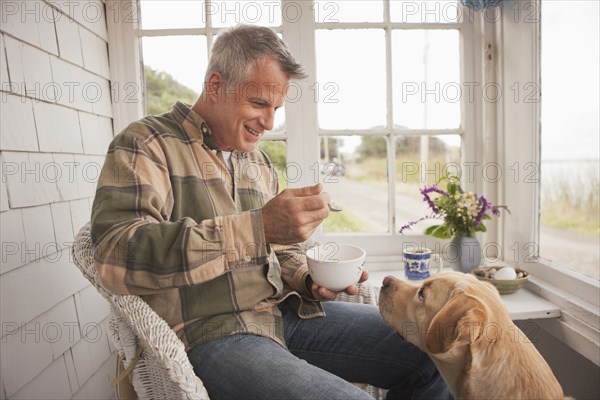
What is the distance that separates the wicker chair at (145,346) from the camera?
89 centimetres

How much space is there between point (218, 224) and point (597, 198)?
1387 mm

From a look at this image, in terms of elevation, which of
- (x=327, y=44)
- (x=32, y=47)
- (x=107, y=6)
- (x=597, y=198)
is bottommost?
(x=597, y=198)

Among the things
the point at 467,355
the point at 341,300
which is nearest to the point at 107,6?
the point at 341,300

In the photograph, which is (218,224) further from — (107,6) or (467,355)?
(107,6)

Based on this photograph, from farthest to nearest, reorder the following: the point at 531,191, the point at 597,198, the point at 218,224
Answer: the point at 531,191 → the point at 597,198 → the point at 218,224

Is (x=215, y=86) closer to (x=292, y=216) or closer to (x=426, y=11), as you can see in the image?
(x=292, y=216)

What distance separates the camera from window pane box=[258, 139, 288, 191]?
2.04 metres

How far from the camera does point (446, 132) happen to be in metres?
2.08

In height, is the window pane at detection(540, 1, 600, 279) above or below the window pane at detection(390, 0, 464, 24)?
below

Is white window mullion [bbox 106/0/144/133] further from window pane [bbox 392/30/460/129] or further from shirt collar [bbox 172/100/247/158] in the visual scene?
window pane [bbox 392/30/460/129]

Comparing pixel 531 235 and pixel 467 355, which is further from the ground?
pixel 531 235

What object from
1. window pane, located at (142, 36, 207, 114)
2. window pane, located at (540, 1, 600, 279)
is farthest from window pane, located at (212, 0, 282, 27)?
window pane, located at (540, 1, 600, 279)

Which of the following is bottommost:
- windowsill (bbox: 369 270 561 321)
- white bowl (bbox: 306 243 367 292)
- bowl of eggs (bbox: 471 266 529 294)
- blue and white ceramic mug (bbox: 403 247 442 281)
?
windowsill (bbox: 369 270 561 321)

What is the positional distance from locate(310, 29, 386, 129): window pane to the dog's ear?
1177 mm
